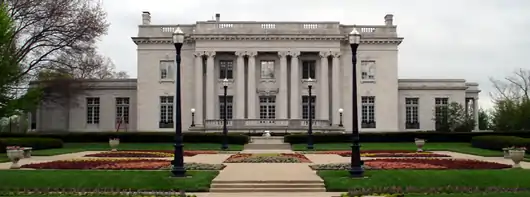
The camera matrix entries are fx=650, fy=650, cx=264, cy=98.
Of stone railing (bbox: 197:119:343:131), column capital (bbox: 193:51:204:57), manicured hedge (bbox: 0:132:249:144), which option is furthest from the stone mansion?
manicured hedge (bbox: 0:132:249:144)

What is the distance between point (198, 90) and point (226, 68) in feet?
13.8

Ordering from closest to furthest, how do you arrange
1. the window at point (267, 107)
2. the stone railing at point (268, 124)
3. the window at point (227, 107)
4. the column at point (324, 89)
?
the stone railing at point (268, 124) → the column at point (324, 89) → the window at point (227, 107) → the window at point (267, 107)

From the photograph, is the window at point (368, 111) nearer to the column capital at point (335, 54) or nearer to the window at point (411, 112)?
the window at point (411, 112)

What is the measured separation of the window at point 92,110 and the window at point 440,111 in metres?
37.4

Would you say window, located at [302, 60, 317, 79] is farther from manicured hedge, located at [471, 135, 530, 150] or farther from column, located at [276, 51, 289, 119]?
manicured hedge, located at [471, 135, 530, 150]

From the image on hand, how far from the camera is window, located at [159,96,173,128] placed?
234 feet

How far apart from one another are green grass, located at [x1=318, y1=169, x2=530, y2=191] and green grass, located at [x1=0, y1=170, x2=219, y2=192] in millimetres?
4362

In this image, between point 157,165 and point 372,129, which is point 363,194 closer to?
point 157,165

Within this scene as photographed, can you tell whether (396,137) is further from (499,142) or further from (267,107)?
(267,107)

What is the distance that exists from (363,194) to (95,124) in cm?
5788

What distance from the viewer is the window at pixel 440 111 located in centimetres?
6944

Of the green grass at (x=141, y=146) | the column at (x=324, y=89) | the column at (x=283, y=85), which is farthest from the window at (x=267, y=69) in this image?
the green grass at (x=141, y=146)

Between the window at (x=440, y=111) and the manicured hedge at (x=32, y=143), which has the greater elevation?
the window at (x=440, y=111)

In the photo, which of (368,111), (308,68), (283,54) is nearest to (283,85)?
(283,54)
